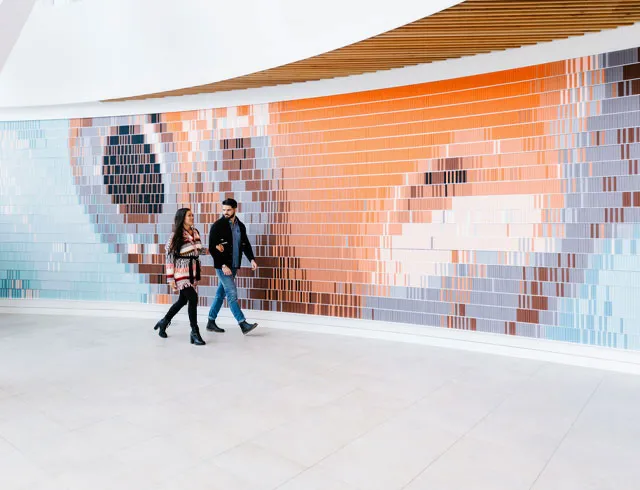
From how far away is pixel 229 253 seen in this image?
21.4 feet

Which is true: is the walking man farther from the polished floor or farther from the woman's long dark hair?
the polished floor

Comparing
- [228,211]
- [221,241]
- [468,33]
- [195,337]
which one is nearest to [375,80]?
[468,33]

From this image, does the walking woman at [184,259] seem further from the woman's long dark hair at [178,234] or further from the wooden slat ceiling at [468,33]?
the wooden slat ceiling at [468,33]

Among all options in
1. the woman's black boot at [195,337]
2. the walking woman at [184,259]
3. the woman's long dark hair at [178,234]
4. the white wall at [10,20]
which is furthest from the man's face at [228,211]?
the white wall at [10,20]

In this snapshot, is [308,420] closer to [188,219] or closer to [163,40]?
[188,219]

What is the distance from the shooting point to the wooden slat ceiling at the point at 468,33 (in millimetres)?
4190

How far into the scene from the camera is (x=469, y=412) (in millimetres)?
3865

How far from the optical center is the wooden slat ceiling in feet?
13.7

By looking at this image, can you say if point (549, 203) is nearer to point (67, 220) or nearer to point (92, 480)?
point (92, 480)

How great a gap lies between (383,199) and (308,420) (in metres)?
3.25

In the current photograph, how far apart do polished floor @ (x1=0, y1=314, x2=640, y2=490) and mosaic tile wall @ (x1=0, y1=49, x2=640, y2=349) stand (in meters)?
0.78

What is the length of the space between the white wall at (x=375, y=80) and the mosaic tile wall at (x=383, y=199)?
3.8 inches

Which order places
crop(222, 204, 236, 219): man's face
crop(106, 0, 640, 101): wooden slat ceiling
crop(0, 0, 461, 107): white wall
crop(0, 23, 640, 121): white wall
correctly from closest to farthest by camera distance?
crop(106, 0, 640, 101): wooden slat ceiling, crop(0, 23, 640, 121): white wall, crop(0, 0, 461, 107): white wall, crop(222, 204, 236, 219): man's face

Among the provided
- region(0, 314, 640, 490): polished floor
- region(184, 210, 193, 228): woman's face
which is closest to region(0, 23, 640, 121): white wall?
region(184, 210, 193, 228): woman's face
